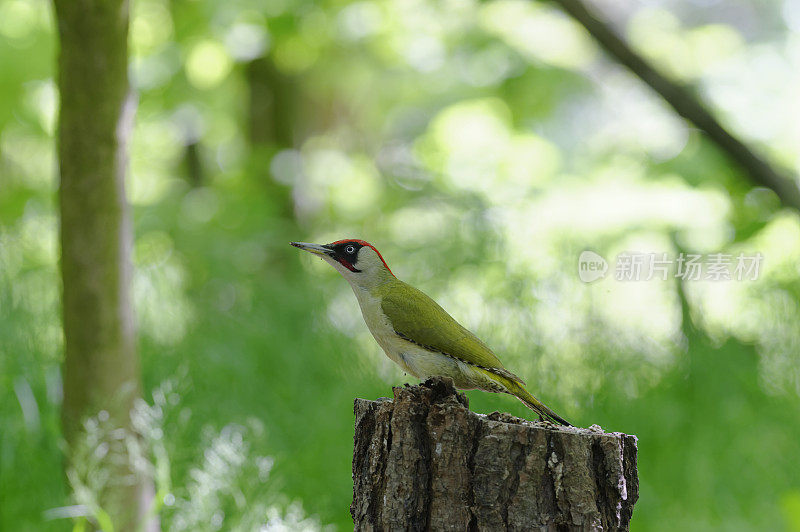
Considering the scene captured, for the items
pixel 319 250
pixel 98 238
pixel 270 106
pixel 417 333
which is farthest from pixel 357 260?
pixel 270 106

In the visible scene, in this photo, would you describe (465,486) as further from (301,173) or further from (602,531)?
(301,173)

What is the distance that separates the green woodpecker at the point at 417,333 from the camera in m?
1.47

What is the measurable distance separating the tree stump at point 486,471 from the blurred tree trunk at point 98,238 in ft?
4.88

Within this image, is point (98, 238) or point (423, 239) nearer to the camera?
point (98, 238)

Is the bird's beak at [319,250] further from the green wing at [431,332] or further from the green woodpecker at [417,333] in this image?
the green wing at [431,332]

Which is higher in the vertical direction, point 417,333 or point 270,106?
point 270,106

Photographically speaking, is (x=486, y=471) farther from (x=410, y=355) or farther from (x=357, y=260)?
(x=357, y=260)

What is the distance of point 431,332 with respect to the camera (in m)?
1.49

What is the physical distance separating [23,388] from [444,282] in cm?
235

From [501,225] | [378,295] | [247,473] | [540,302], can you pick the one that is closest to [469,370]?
[378,295]

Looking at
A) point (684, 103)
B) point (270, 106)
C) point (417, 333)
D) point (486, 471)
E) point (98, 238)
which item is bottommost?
point (486, 471)

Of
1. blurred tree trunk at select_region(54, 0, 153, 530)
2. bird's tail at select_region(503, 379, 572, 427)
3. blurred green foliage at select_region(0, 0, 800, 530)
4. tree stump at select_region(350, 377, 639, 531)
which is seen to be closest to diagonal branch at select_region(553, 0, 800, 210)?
blurred green foliage at select_region(0, 0, 800, 530)

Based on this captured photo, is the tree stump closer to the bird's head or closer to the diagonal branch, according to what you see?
the bird's head

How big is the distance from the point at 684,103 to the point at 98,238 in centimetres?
331
